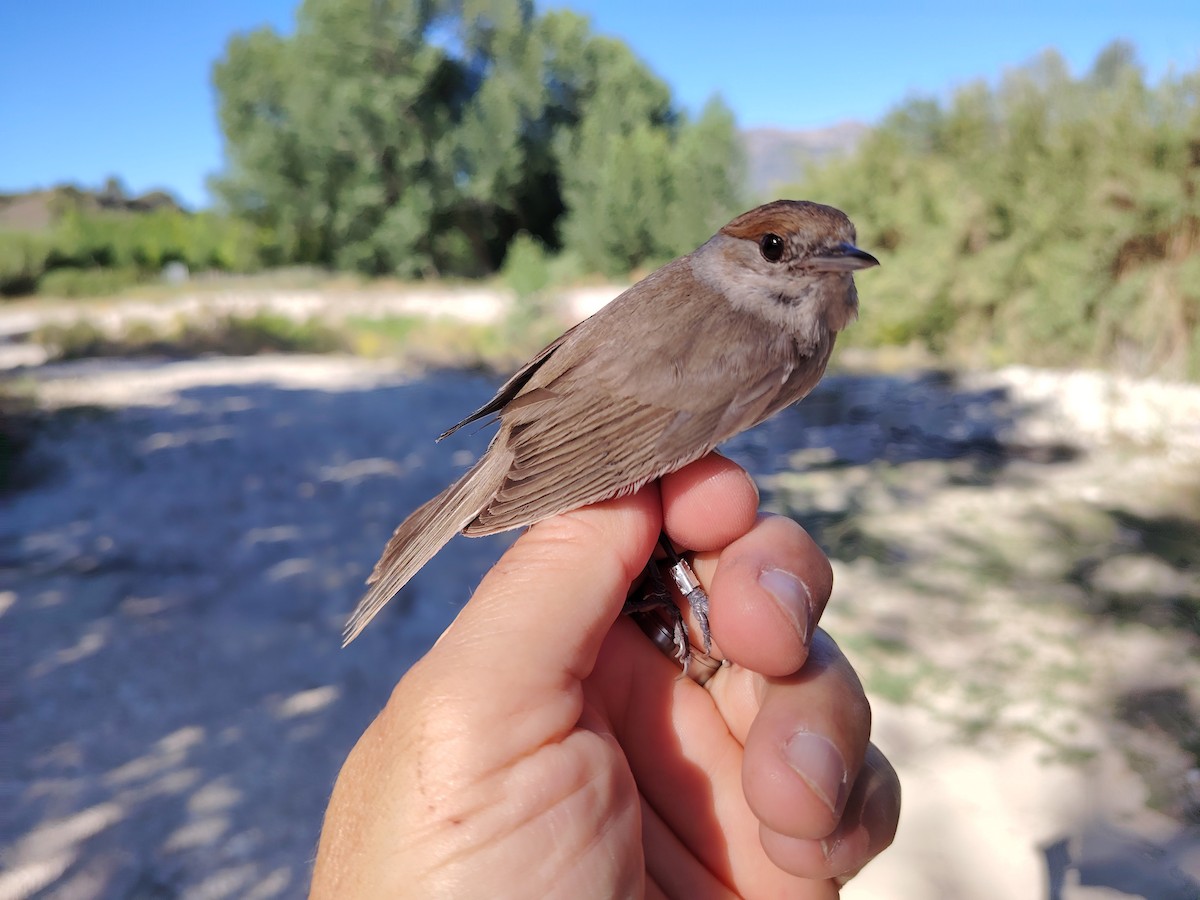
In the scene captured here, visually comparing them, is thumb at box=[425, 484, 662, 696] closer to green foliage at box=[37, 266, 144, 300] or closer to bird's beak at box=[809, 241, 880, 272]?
bird's beak at box=[809, 241, 880, 272]

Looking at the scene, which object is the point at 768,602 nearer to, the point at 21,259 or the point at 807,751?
the point at 807,751

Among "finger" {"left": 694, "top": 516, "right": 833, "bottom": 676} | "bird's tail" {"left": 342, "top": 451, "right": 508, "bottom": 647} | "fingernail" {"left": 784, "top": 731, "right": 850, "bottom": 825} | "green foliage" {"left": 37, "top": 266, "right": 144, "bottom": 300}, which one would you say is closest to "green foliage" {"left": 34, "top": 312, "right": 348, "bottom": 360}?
"green foliage" {"left": 37, "top": 266, "right": 144, "bottom": 300}

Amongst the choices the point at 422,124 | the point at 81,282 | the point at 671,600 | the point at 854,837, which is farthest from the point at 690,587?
the point at 81,282

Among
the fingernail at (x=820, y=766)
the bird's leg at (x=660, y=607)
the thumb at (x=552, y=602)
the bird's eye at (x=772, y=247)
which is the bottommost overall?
the fingernail at (x=820, y=766)

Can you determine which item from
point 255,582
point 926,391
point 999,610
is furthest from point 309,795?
point 926,391

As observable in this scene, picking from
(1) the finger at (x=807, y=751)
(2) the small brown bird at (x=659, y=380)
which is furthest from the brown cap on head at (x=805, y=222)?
(1) the finger at (x=807, y=751)

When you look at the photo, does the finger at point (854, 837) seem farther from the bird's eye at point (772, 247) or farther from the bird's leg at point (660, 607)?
the bird's eye at point (772, 247)

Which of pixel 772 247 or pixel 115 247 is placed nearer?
pixel 772 247
